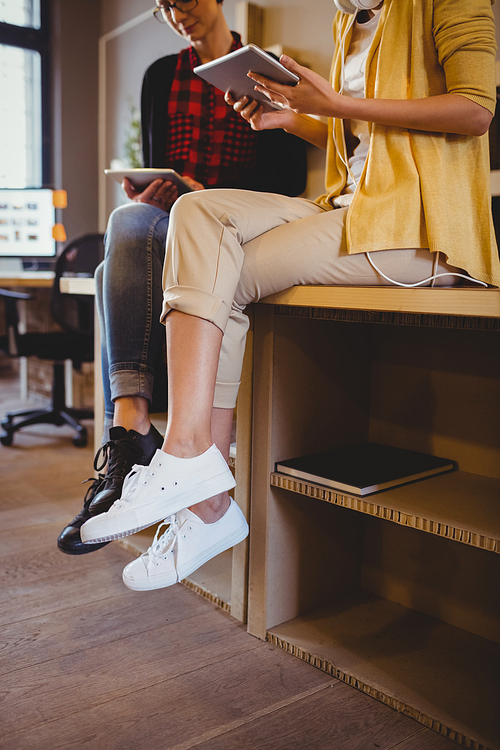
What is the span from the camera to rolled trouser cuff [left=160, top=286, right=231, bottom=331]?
980 mm

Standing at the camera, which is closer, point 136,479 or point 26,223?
point 136,479

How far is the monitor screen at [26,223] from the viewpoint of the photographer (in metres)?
3.34

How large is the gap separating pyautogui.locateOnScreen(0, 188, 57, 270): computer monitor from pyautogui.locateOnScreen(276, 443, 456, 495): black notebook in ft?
8.33

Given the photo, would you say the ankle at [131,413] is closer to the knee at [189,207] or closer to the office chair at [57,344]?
the knee at [189,207]

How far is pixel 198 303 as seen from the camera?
981 mm

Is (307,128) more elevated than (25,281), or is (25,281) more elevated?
(307,128)

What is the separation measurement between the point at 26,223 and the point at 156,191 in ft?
6.92

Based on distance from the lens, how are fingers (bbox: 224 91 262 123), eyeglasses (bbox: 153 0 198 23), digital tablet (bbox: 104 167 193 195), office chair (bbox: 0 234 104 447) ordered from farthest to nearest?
office chair (bbox: 0 234 104 447), eyeglasses (bbox: 153 0 198 23), digital tablet (bbox: 104 167 193 195), fingers (bbox: 224 91 262 123)

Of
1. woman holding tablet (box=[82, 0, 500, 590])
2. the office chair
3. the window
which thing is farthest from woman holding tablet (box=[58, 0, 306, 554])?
the window

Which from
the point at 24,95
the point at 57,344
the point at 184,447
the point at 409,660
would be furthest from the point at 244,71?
the point at 24,95

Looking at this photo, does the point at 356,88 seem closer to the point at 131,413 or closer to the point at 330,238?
the point at 330,238

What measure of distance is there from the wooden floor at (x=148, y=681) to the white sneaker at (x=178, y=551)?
0.18 m

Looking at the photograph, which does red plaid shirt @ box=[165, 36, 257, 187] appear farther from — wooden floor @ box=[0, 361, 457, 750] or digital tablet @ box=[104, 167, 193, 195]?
wooden floor @ box=[0, 361, 457, 750]

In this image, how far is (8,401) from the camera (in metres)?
3.76
